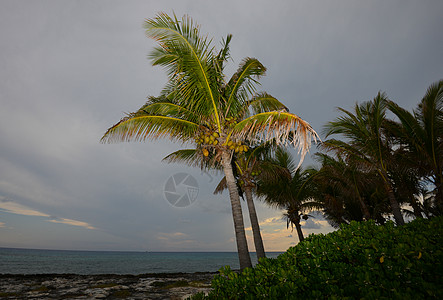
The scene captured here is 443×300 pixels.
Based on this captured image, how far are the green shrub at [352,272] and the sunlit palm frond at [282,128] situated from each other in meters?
1.95

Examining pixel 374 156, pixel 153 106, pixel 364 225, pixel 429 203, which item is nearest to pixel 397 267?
pixel 364 225

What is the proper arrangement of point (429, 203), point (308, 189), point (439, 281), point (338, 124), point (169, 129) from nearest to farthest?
1. point (439, 281)
2. point (169, 129)
3. point (338, 124)
4. point (308, 189)
5. point (429, 203)

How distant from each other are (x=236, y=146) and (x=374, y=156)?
6765 millimetres

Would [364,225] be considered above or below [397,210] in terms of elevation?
above

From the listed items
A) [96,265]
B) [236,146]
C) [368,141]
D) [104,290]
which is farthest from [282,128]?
[96,265]

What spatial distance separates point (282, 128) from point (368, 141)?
20.6ft

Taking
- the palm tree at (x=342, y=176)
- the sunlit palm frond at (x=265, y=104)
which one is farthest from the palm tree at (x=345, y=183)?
the sunlit palm frond at (x=265, y=104)

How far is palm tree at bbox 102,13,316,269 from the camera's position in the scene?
648cm

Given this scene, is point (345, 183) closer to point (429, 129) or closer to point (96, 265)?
point (429, 129)

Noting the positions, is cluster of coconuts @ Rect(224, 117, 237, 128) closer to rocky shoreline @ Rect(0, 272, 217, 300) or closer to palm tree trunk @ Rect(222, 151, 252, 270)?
palm tree trunk @ Rect(222, 151, 252, 270)

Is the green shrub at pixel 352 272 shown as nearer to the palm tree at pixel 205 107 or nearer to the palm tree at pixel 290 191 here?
the palm tree at pixel 205 107

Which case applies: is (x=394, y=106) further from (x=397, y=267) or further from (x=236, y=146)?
(x=397, y=267)

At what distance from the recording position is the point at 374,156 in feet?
31.7

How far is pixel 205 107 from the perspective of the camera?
24.1ft
